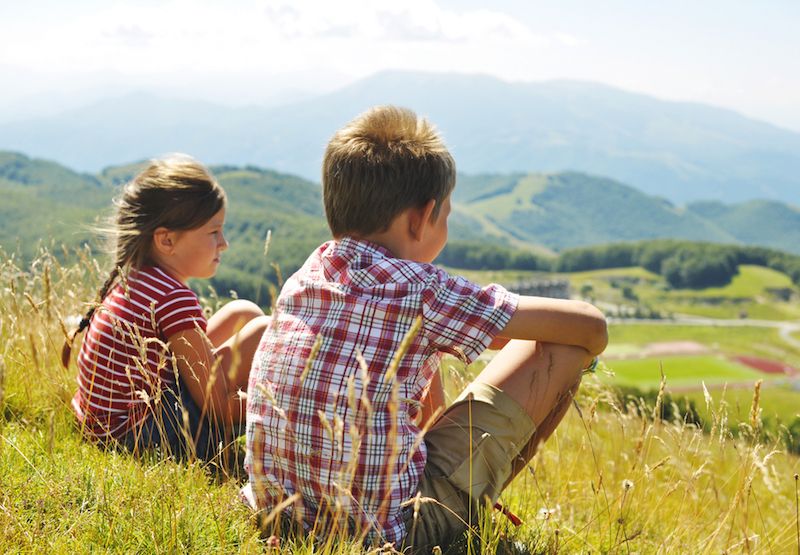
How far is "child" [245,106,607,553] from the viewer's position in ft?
6.68

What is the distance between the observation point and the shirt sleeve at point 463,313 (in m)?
2.05

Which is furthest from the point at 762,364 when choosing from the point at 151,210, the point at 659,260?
the point at 151,210

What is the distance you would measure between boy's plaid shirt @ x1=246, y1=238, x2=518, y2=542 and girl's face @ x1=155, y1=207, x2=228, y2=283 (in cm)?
110

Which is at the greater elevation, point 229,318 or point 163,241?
point 163,241

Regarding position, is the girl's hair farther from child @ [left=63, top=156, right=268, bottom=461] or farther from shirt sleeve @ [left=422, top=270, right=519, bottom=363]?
shirt sleeve @ [left=422, top=270, right=519, bottom=363]

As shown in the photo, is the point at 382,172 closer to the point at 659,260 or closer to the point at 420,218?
the point at 420,218

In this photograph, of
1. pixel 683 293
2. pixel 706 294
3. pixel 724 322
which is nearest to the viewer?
pixel 724 322

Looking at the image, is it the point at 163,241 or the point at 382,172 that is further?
the point at 163,241

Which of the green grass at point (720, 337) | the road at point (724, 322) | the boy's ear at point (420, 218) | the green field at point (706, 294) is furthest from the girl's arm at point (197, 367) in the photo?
the green field at point (706, 294)

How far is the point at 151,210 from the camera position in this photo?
118 inches

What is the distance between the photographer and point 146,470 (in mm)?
2354

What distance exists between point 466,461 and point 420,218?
0.82 meters

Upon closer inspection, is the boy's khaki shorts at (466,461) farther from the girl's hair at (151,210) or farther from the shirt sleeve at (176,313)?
the girl's hair at (151,210)

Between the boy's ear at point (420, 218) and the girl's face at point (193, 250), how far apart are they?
1.23 meters
